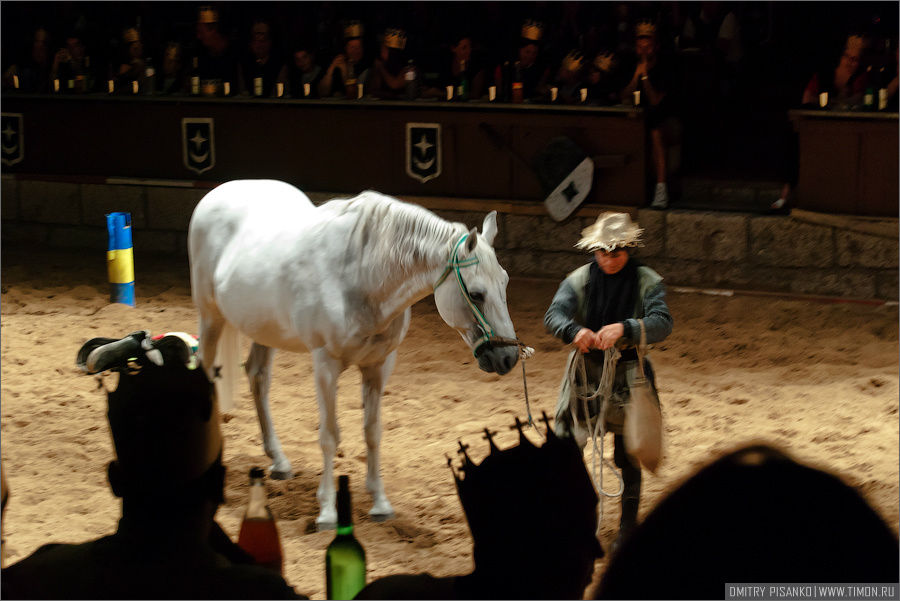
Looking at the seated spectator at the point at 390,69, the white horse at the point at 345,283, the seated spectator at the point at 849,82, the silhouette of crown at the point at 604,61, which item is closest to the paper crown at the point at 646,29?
the silhouette of crown at the point at 604,61

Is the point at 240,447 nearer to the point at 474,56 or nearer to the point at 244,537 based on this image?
the point at 244,537

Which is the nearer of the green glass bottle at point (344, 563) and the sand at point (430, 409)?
the green glass bottle at point (344, 563)

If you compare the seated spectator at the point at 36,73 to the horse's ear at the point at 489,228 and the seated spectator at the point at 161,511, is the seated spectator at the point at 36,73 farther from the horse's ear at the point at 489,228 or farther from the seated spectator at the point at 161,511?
the seated spectator at the point at 161,511

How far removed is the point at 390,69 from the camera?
11.5 metres

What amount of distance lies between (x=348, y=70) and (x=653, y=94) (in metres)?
3.28

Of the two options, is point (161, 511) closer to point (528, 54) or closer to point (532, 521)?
point (532, 521)

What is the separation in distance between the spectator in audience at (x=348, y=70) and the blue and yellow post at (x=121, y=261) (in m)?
2.88

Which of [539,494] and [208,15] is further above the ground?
[208,15]

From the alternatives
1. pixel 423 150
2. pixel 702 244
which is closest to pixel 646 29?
pixel 702 244

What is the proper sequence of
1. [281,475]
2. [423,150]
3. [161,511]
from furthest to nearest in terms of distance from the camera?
1. [423,150]
2. [281,475]
3. [161,511]

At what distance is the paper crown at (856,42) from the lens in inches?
387

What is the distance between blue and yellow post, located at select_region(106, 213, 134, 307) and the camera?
954cm

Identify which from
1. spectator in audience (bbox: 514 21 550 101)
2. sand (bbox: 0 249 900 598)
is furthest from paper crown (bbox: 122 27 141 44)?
spectator in audience (bbox: 514 21 550 101)

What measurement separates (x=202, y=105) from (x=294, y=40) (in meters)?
1.60
